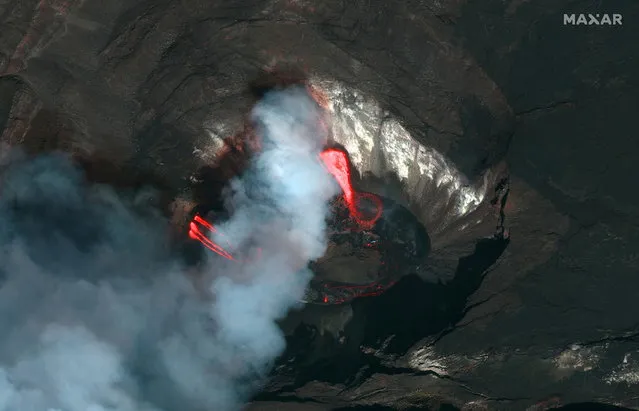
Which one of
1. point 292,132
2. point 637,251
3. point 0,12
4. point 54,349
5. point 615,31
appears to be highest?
point 0,12

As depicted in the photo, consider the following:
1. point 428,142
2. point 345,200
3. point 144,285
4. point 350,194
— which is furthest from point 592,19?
point 144,285

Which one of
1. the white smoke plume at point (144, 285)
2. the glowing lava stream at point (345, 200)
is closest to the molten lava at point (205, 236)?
the glowing lava stream at point (345, 200)

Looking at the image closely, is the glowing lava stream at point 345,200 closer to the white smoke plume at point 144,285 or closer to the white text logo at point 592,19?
the white smoke plume at point 144,285

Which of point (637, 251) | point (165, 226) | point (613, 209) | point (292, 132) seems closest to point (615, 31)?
point (613, 209)

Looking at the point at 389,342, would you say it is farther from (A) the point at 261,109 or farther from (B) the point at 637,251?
(A) the point at 261,109

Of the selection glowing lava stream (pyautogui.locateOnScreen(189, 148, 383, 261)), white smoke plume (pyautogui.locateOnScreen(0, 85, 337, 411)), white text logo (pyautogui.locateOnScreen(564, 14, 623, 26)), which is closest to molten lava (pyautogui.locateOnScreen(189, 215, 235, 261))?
glowing lava stream (pyautogui.locateOnScreen(189, 148, 383, 261))
